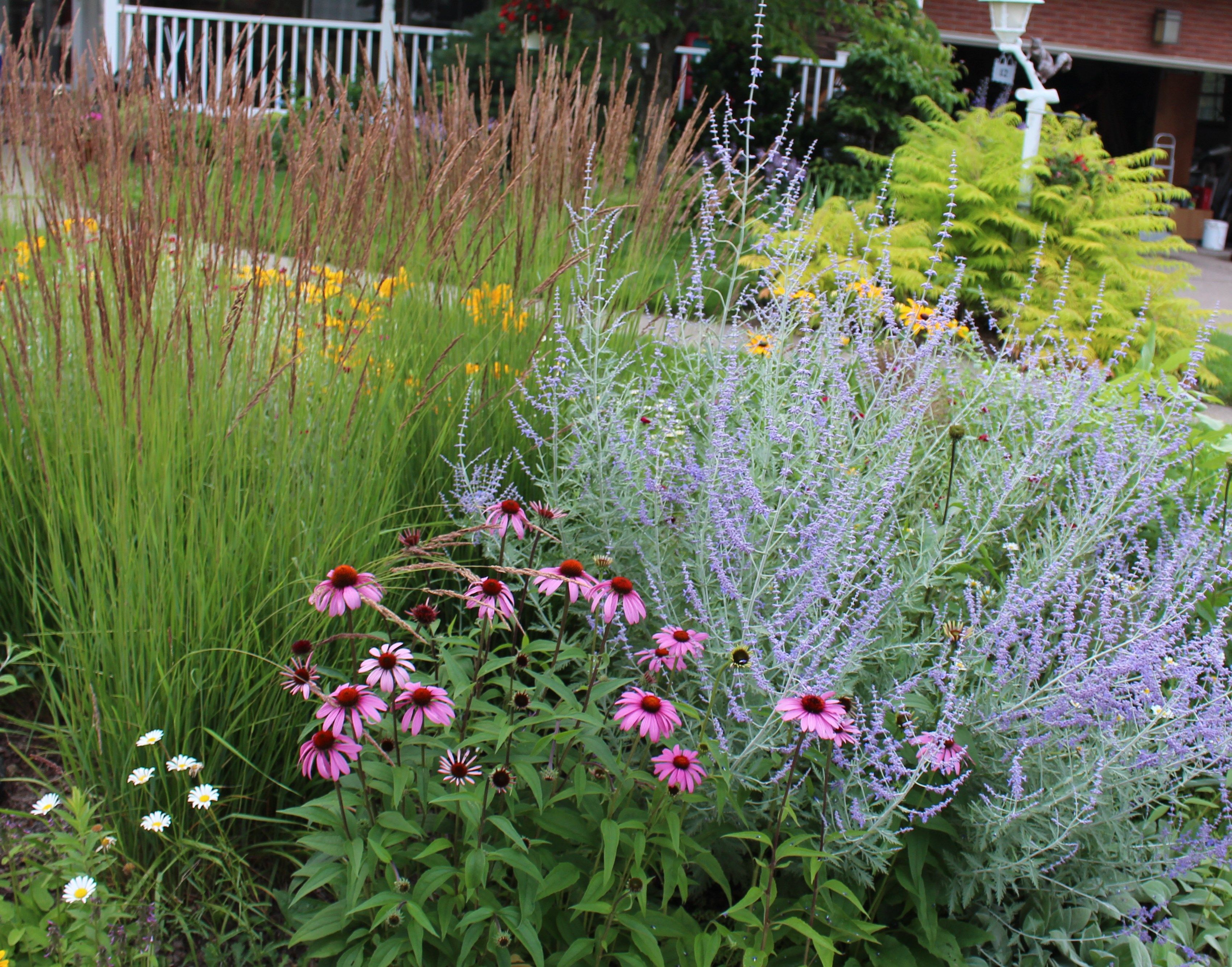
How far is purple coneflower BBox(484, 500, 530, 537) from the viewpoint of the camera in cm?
165

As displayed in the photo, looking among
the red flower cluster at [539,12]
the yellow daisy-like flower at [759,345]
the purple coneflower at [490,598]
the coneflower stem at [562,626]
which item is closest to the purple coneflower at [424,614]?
the purple coneflower at [490,598]

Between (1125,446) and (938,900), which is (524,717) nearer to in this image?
(938,900)

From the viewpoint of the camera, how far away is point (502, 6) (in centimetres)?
1105

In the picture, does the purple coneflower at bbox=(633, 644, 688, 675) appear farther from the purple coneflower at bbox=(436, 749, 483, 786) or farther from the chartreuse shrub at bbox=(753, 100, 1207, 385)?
the chartreuse shrub at bbox=(753, 100, 1207, 385)

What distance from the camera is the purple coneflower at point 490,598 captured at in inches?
57.6

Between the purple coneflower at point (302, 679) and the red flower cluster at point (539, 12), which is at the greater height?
the red flower cluster at point (539, 12)

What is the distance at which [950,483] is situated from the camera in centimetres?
208

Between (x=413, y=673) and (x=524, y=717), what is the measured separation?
226mm

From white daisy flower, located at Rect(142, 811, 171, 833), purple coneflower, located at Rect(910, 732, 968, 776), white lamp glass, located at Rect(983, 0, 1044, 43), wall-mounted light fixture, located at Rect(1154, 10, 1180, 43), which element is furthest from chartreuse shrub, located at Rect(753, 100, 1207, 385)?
wall-mounted light fixture, located at Rect(1154, 10, 1180, 43)

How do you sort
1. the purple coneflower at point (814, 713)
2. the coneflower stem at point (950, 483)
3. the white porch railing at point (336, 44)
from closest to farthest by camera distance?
the purple coneflower at point (814, 713), the coneflower stem at point (950, 483), the white porch railing at point (336, 44)

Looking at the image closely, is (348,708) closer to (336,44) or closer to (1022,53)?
(1022,53)

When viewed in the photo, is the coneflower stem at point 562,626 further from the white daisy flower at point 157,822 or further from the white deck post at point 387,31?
the white deck post at point 387,31

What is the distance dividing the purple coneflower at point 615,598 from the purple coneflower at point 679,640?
0.16 ft

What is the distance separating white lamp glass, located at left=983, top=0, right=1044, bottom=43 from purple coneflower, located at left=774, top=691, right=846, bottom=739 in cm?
633
